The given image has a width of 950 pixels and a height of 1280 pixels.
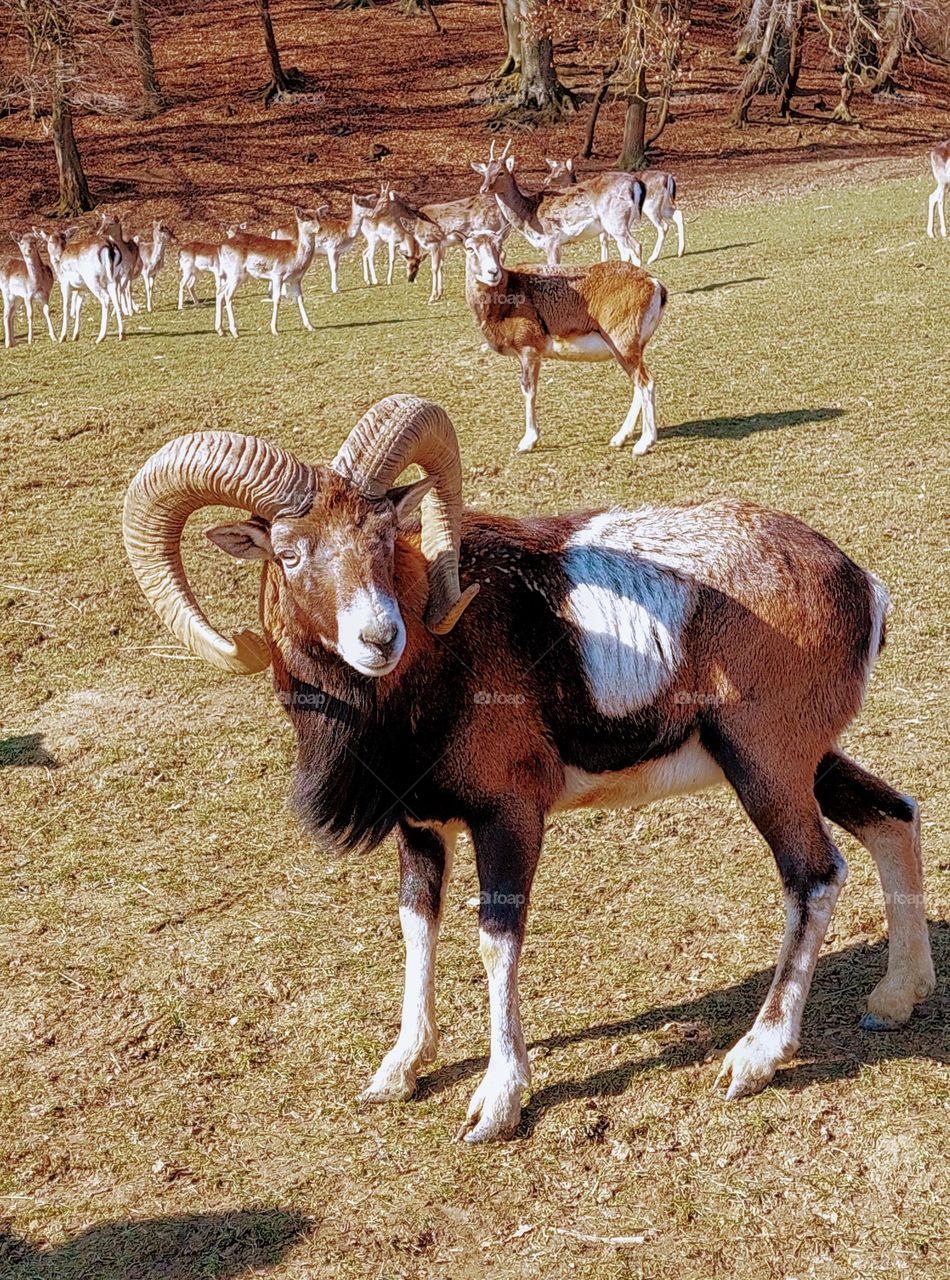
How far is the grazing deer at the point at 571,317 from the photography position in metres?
13.4

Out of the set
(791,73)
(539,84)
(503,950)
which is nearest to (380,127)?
(539,84)

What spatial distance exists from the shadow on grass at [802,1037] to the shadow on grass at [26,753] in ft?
13.8

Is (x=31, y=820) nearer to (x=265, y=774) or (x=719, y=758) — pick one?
(x=265, y=774)

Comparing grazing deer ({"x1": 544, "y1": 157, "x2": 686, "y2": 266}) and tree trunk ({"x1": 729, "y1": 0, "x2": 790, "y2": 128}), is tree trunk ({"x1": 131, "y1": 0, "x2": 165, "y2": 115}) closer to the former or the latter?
tree trunk ({"x1": 729, "y1": 0, "x2": 790, "y2": 128})

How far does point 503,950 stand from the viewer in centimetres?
512

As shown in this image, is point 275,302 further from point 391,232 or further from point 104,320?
point 391,232

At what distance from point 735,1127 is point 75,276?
18635 millimetres

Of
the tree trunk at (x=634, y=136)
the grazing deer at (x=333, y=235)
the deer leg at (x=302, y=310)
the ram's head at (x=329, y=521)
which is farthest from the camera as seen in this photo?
the tree trunk at (x=634, y=136)

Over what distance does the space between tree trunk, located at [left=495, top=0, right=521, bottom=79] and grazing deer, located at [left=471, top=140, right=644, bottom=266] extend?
13.7 meters

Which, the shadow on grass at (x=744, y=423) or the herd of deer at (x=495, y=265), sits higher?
the herd of deer at (x=495, y=265)

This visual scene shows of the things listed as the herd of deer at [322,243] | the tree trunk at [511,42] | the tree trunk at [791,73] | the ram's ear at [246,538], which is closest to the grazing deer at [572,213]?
the herd of deer at [322,243]

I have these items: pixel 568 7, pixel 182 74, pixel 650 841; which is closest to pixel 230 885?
pixel 650 841

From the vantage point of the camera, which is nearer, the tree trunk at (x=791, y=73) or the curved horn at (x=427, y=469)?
the curved horn at (x=427, y=469)

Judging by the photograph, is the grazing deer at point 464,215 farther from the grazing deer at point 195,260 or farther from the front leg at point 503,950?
the front leg at point 503,950
